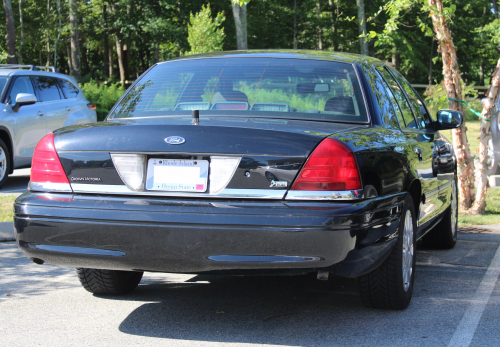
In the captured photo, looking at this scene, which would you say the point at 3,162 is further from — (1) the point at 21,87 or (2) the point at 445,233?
(2) the point at 445,233

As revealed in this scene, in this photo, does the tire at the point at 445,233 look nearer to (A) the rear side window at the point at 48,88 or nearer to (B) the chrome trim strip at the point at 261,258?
(B) the chrome trim strip at the point at 261,258

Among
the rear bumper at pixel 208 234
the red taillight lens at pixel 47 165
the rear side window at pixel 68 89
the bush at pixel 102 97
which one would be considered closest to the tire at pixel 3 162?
the rear side window at pixel 68 89

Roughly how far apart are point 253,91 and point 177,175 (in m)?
1.02

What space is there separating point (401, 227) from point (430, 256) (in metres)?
2.36

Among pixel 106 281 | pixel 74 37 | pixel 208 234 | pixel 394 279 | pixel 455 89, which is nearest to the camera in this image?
pixel 208 234

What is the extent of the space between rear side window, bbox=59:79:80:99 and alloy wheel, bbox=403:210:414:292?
9.20m

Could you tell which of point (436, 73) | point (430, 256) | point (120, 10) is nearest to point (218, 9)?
point (120, 10)

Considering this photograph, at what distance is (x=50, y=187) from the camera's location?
12.1 feet

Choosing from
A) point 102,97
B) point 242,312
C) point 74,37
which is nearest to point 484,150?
point 242,312

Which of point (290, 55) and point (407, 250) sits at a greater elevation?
point (290, 55)

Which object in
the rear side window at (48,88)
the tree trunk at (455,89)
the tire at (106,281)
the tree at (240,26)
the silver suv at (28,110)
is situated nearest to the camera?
the tire at (106,281)

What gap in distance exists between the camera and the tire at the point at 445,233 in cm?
630

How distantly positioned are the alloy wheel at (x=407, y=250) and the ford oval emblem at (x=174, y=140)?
1.64 meters

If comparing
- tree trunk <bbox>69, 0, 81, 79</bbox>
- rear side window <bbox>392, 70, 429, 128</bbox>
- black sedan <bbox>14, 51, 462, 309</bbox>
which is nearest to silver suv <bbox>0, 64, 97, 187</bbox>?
rear side window <bbox>392, 70, 429, 128</bbox>
